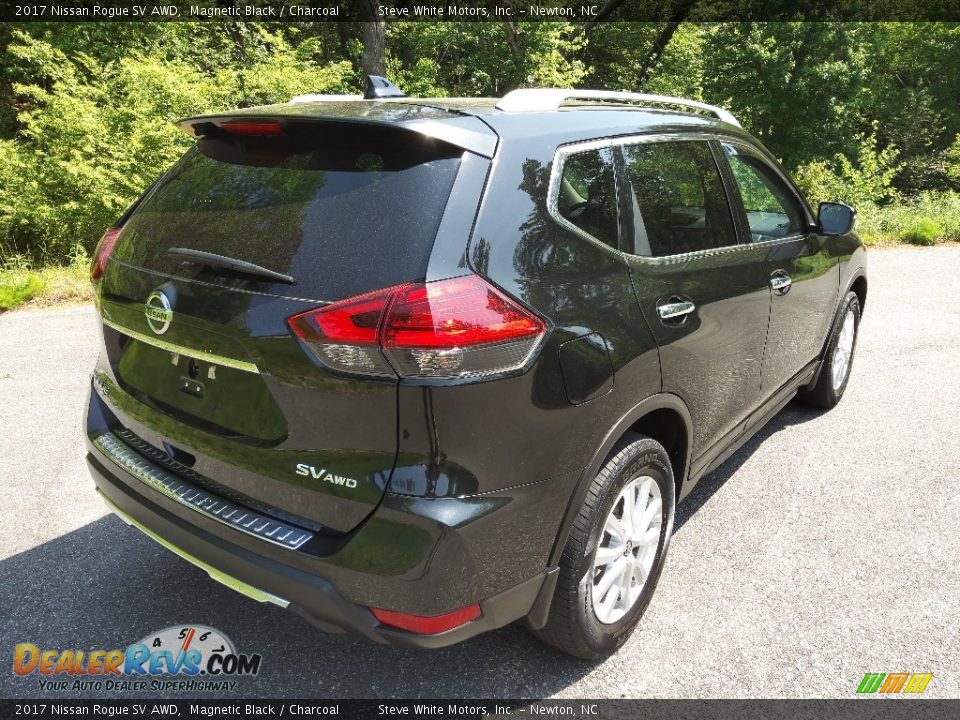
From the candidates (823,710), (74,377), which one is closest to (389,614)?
(823,710)

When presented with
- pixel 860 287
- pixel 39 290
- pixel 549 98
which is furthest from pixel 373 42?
pixel 549 98

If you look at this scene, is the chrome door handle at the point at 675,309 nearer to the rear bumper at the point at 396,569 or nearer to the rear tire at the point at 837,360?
the rear bumper at the point at 396,569

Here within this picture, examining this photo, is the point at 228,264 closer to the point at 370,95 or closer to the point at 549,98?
the point at 370,95

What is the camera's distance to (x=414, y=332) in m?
1.76

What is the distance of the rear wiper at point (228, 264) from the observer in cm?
192

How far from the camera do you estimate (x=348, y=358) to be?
5.91 feet

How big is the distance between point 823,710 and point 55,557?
299 centimetres

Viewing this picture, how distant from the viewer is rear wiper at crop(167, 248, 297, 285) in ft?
6.28

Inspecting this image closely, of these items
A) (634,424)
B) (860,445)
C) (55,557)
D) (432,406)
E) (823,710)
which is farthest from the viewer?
(860,445)

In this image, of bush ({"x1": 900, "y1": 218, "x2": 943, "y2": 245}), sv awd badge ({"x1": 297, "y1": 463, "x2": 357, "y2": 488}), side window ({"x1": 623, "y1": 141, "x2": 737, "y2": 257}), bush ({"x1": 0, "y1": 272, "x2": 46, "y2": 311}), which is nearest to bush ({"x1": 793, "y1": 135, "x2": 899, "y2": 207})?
bush ({"x1": 900, "y1": 218, "x2": 943, "y2": 245})

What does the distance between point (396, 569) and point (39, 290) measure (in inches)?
271

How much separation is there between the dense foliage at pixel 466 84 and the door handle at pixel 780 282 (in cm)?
781

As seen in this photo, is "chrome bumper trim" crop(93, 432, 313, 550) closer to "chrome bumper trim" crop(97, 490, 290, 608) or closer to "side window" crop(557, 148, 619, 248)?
"chrome bumper trim" crop(97, 490, 290, 608)

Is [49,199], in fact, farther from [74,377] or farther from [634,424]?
[634,424]
